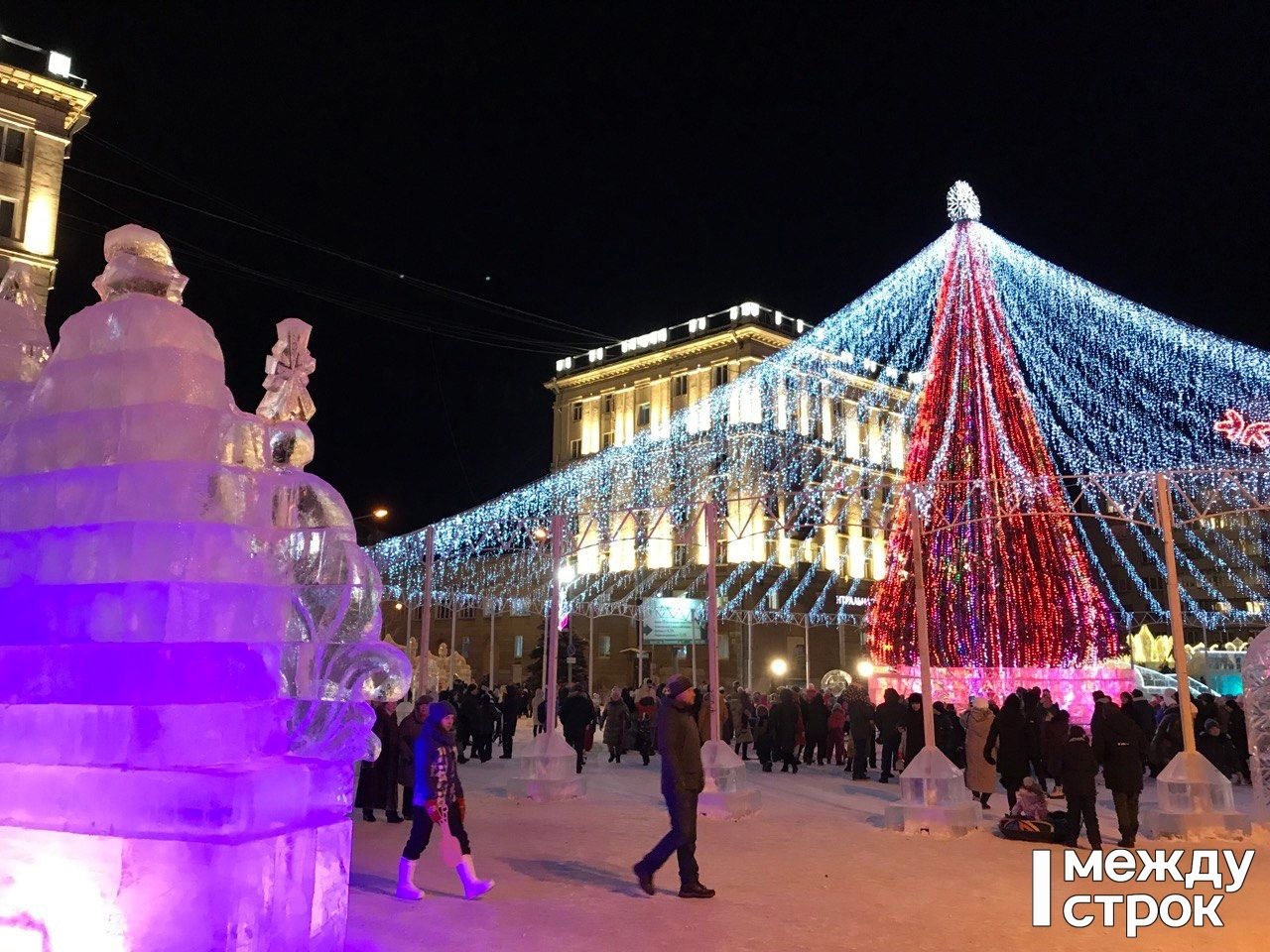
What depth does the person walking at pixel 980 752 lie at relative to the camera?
11047mm

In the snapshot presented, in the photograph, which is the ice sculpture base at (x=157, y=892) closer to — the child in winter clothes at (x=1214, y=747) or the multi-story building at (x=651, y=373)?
the child in winter clothes at (x=1214, y=747)

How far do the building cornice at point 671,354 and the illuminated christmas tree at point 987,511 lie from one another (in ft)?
96.1

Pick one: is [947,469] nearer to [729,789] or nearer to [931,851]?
[729,789]

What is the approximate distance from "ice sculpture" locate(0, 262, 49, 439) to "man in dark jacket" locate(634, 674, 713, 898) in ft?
13.8

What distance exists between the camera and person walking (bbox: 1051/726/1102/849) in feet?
26.9

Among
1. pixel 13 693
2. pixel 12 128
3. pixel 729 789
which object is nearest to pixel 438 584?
pixel 12 128

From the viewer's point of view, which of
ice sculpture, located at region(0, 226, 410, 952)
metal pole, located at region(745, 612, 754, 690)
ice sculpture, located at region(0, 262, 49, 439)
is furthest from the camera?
metal pole, located at region(745, 612, 754, 690)

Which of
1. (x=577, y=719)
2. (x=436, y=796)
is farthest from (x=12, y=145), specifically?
(x=436, y=796)

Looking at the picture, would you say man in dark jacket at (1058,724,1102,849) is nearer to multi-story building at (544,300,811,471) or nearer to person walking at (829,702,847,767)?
person walking at (829,702,847,767)

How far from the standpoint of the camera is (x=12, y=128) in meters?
27.9

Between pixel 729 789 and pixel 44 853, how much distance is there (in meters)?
7.50

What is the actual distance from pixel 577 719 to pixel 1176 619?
8.49 metres

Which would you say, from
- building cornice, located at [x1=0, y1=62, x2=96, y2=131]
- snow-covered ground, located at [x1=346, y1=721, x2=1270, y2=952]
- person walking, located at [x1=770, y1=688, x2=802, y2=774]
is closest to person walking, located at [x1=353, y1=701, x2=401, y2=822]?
snow-covered ground, located at [x1=346, y1=721, x2=1270, y2=952]

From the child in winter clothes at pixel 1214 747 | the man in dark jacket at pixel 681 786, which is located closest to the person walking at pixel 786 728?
the child in winter clothes at pixel 1214 747
